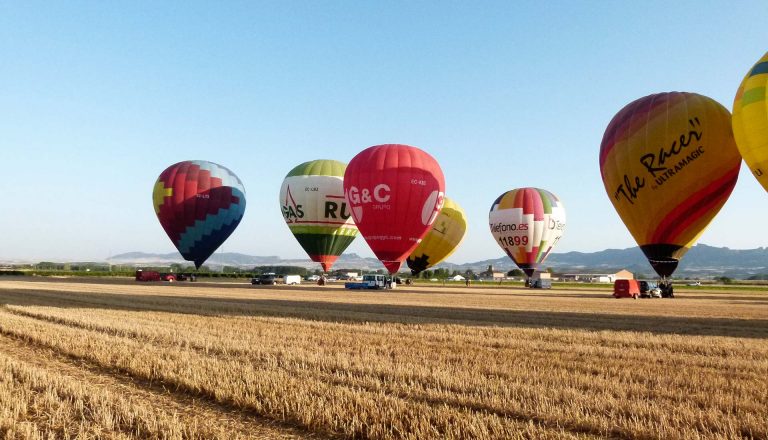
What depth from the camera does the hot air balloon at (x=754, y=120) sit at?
88.5ft

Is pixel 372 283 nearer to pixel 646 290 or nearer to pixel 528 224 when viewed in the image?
pixel 528 224

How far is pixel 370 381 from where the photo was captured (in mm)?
8852

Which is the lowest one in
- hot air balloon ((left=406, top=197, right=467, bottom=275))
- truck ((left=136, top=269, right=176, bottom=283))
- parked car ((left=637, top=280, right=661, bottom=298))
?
parked car ((left=637, top=280, right=661, bottom=298))

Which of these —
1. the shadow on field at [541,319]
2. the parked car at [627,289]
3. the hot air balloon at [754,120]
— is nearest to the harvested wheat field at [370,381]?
the shadow on field at [541,319]

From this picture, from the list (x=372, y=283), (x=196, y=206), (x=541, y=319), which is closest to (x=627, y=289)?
(x=372, y=283)

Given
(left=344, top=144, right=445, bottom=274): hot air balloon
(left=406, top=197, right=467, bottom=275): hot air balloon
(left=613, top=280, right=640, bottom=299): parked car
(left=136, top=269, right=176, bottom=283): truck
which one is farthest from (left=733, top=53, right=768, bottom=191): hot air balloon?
(left=136, top=269, right=176, bottom=283): truck

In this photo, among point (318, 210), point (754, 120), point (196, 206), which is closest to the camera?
point (754, 120)

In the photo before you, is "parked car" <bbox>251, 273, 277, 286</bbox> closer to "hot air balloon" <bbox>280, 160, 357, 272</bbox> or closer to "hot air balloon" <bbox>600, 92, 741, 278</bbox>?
"hot air balloon" <bbox>280, 160, 357, 272</bbox>

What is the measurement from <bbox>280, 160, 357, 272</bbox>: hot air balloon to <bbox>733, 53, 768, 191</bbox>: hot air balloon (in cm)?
2943

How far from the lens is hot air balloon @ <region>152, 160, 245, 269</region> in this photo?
50.9 metres

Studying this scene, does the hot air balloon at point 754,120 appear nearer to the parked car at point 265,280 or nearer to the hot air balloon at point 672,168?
the hot air balloon at point 672,168

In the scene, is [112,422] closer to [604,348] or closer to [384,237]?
[604,348]

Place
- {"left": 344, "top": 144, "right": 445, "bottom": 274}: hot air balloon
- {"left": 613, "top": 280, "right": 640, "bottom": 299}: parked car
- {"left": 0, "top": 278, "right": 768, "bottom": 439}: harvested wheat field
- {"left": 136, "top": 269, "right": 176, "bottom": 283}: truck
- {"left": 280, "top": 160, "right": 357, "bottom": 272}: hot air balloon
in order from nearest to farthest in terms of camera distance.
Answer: {"left": 0, "top": 278, "right": 768, "bottom": 439}: harvested wheat field → {"left": 344, "top": 144, "right": 445, "bottom": 274}: hot air balloon → {"left": 613, "top": 280, "right": 640, "bottom": 299}: parked car → {"left": 280, "top": 160, "right": 357, "bottom": 272}: hot air balloon → {"left": 136, "top": 269, "right": 176, "bottom": 283}: truck

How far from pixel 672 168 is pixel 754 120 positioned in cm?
551
